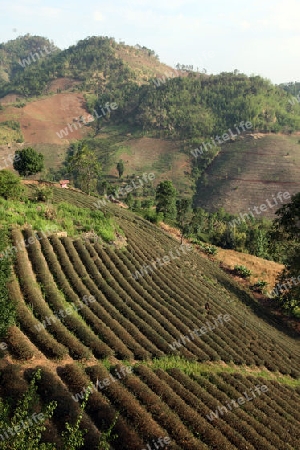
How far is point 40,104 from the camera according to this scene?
195375mm

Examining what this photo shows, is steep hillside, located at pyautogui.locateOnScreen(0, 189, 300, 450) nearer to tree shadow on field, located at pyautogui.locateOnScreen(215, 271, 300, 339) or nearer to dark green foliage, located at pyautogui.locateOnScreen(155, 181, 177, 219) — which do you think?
tree shadow on field, located at pyautogui.locateOnScreen(215, 271, 300, 339)

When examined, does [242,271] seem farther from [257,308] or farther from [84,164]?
[84,164]

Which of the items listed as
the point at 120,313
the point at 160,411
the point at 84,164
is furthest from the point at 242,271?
the point at 160,411

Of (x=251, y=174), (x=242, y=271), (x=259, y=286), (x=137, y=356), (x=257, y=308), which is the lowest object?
(x=259, y=286)

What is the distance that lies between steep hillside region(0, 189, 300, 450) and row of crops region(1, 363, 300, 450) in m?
0.04

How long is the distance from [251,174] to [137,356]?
120570mm

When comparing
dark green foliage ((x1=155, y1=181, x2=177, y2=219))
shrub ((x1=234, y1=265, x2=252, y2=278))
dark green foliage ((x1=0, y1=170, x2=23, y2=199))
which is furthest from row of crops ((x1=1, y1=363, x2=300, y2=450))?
dark green foliage ((x1=155, y1=181, x2=177, y2=219))

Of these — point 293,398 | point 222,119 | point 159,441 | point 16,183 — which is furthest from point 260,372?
point 222,119

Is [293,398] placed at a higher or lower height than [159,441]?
lower

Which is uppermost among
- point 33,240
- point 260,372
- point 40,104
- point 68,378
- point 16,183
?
point 40,104

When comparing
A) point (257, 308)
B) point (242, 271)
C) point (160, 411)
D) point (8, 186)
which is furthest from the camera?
point (242, 271)

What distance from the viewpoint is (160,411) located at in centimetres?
1333

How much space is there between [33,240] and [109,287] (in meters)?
6.27

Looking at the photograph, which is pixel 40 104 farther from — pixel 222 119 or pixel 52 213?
pixel 52 213
